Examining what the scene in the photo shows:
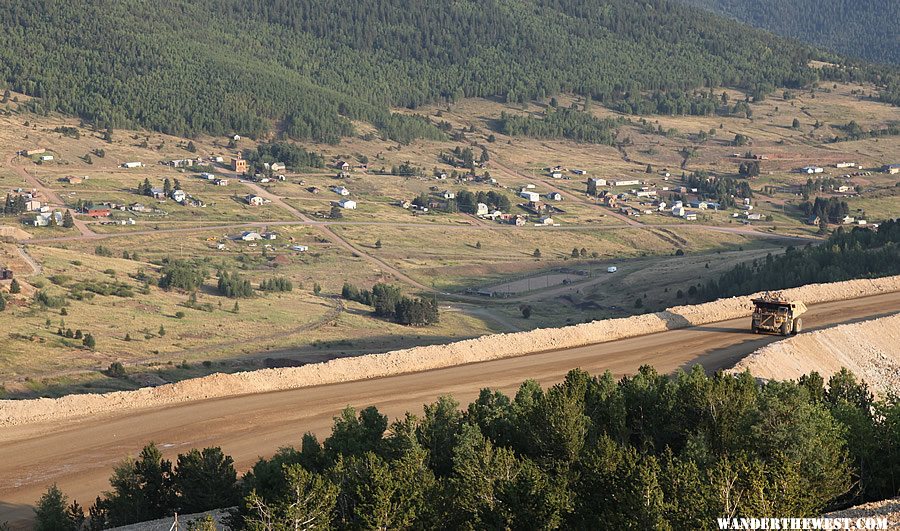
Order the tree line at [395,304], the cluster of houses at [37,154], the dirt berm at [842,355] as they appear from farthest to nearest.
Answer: the cluster of houses at [37,154] < the tree line at [395,304] < the dirt berm at [842,355]

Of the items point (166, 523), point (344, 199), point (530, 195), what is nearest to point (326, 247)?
point (344, 199)

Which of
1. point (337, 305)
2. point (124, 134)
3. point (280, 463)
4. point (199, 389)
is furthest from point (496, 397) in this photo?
point (124, 134)

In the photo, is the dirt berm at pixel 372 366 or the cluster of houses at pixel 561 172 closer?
the dirt berm at pixel 372 366

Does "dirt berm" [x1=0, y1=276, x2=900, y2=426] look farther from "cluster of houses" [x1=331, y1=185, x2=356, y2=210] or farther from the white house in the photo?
"cluster of houses" [x1=331, y1=185, x2=356, y2=210]

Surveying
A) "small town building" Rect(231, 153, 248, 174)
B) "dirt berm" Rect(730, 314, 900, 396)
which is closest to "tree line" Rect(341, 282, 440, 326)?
"dirt berm" Rect(730, 314, 900, 396)

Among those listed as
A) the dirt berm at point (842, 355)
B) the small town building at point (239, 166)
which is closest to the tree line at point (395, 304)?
the dirt berm at point (842, 355)

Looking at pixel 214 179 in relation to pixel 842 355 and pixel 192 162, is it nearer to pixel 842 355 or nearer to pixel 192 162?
pixel 192 162

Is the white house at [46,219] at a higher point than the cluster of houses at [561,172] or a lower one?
lower

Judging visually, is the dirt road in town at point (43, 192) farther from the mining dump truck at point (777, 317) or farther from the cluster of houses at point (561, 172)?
the mining dump truck at point (777, 317)

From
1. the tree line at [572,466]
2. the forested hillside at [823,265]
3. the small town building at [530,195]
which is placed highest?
the tree line at [572,466]
